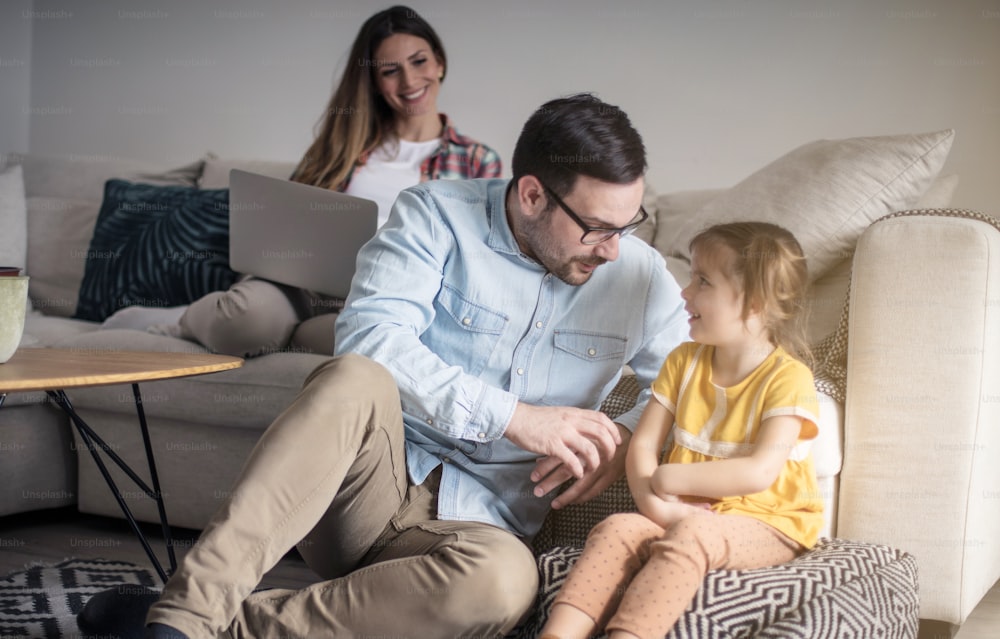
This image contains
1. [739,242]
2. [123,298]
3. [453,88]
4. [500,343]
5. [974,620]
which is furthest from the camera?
[453,88]

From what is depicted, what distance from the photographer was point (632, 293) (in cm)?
159

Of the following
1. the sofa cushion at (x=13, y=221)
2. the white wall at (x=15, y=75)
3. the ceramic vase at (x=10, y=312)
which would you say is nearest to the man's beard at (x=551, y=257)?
the ceramic vase at (x=10, y=312)

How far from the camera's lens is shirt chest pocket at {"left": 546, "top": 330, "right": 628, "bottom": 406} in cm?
155

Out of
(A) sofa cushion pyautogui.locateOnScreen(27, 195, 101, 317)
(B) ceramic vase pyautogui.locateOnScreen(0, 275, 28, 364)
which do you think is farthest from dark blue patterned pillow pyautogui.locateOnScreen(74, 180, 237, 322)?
(B) ceramic vase pyautogui.locateOnScreen(0, 275, 28, 364)

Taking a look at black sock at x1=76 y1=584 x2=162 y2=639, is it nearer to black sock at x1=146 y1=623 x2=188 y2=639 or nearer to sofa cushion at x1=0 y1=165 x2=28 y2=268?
black sock at x1=146 y1=623 x2=188 y2=639

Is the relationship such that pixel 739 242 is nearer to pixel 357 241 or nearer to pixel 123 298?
pixel 357 241

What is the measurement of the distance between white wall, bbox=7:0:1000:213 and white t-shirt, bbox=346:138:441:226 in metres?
0.58

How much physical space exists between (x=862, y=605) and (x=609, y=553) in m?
0.32

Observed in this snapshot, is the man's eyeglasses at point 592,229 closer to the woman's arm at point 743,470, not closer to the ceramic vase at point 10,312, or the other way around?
the woman's arm at point 743,470

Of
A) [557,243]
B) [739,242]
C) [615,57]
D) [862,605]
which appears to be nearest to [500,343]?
[557,243]

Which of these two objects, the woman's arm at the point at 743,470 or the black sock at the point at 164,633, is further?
the woman's arm at the point at 743,470

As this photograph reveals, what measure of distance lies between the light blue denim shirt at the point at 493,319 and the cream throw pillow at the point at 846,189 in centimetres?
42

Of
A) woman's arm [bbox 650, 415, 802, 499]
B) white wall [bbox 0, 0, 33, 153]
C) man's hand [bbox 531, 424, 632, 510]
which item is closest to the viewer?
woman's arm [bbox 650, 415, 802, 499]

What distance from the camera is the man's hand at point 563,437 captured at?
1.39 m
